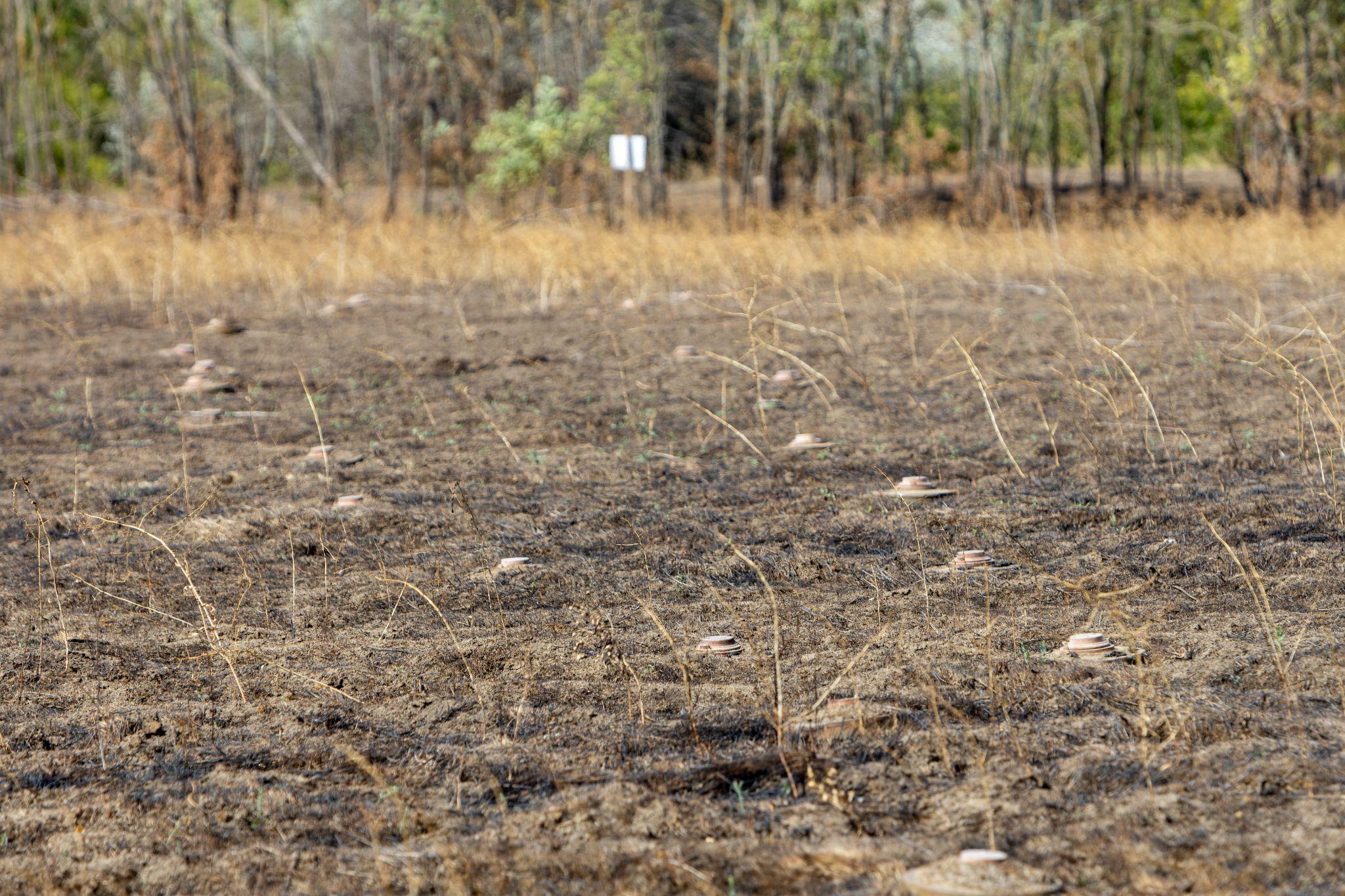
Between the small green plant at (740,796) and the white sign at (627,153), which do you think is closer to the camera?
the small green plant at (740,796)

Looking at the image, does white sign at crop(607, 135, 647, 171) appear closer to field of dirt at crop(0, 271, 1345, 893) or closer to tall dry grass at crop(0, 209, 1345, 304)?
tall dry grass at crop(0, 209, 1345, 304)

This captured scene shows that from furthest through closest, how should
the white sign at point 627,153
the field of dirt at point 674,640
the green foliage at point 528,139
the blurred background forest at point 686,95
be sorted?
1. the blurred background forest at point 686,95
2. the green foliage at point 528,139
3. the white sign at point 627,153
4. the field of dirt at point 674,640

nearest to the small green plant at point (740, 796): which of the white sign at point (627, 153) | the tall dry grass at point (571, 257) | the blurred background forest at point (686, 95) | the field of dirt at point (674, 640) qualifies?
the field of dirt at point (674, 640)

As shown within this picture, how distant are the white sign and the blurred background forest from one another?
2.97 feet

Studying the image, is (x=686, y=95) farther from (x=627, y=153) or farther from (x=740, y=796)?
(x=740, y=796)

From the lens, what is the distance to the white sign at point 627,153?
12.9m

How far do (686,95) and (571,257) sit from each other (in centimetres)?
1747

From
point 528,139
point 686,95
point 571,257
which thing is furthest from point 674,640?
point 686,95

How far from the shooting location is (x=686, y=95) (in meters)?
26.3

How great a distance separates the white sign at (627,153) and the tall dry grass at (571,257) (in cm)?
91

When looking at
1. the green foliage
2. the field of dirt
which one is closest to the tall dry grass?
the green foliage

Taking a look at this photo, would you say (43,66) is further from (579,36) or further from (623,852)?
(623,852)

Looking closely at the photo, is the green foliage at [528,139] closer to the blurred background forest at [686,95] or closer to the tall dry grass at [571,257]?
the blurred background forest at [686,95]

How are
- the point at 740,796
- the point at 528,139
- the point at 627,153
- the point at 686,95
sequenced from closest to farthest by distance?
the point at 740,796, the point at 627,153, the point at 528,139, the point at 686,95
